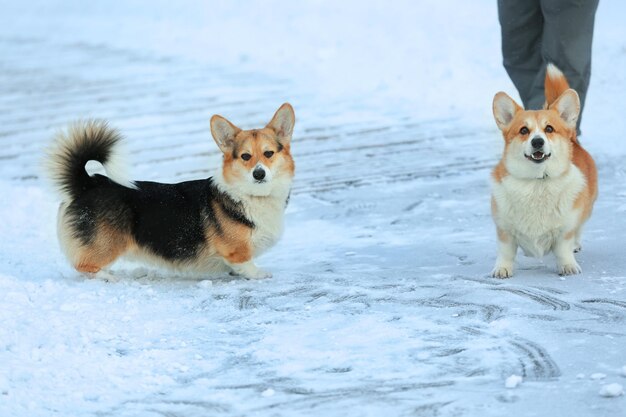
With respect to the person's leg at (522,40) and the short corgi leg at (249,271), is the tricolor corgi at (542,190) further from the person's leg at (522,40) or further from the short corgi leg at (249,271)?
the person's leg at (522,40)

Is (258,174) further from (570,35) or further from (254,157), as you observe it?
(570,35)

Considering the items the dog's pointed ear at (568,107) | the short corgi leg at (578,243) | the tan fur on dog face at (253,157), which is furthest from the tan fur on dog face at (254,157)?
the short corgi leg at (578,243)

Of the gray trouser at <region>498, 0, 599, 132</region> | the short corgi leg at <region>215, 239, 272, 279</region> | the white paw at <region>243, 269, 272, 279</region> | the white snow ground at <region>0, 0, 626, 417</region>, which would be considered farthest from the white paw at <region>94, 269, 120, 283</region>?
the gray trouser at <region>498, 0, 599, 132</region>

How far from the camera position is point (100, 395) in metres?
2.86

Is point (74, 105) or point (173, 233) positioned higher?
point (74, 105)

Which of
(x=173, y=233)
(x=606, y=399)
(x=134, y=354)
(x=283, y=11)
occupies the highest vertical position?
(x=283, y=11)

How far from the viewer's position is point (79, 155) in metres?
4.25

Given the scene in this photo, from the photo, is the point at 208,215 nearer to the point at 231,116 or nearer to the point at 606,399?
the point at 606,399

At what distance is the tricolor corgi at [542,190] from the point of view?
12.8ft

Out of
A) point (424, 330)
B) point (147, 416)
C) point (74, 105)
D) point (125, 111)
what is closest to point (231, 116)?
point (125, 111)

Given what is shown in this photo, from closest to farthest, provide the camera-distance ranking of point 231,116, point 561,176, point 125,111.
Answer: point 561,176, point 231,116, point 125,111

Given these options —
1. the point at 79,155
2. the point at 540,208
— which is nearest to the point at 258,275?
the point at 79,155

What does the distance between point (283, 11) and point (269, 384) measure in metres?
Result: 10.0

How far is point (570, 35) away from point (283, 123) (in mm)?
1948
